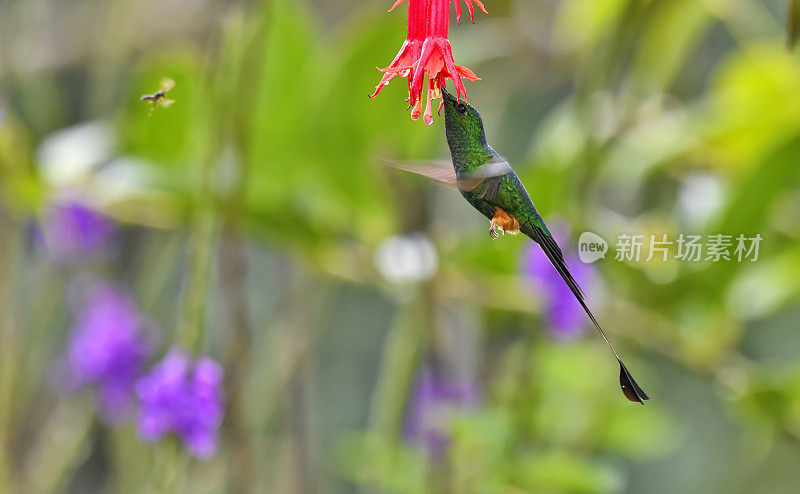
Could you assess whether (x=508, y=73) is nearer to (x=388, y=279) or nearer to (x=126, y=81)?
(x=126, y=81)

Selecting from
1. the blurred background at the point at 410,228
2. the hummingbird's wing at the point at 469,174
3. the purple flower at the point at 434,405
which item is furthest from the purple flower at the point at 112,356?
the hummingbird's wing at the point at 469,174

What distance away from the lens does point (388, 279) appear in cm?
59

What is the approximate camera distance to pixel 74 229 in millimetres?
670

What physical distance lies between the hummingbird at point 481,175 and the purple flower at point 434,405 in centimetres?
30

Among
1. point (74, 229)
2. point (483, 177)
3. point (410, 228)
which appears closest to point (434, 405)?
point (410, 228)

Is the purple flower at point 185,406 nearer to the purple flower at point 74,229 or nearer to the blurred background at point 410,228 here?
the blurred background at point 410,228

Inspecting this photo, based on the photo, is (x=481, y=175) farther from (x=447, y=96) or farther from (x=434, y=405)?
(x=434, y=405)

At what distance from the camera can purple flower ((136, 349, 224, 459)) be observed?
41 cm

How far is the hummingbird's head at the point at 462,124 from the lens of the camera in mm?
276

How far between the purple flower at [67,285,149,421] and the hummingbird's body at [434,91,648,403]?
1.36 ft

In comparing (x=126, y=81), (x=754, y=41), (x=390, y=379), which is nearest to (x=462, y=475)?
(x=390, y=379)

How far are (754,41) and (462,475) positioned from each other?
411 mm

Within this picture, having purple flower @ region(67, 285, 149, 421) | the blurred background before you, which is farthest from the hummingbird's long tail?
purple flower @ region(67, 285, 149, 421)

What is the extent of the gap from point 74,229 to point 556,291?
1.11 feet
